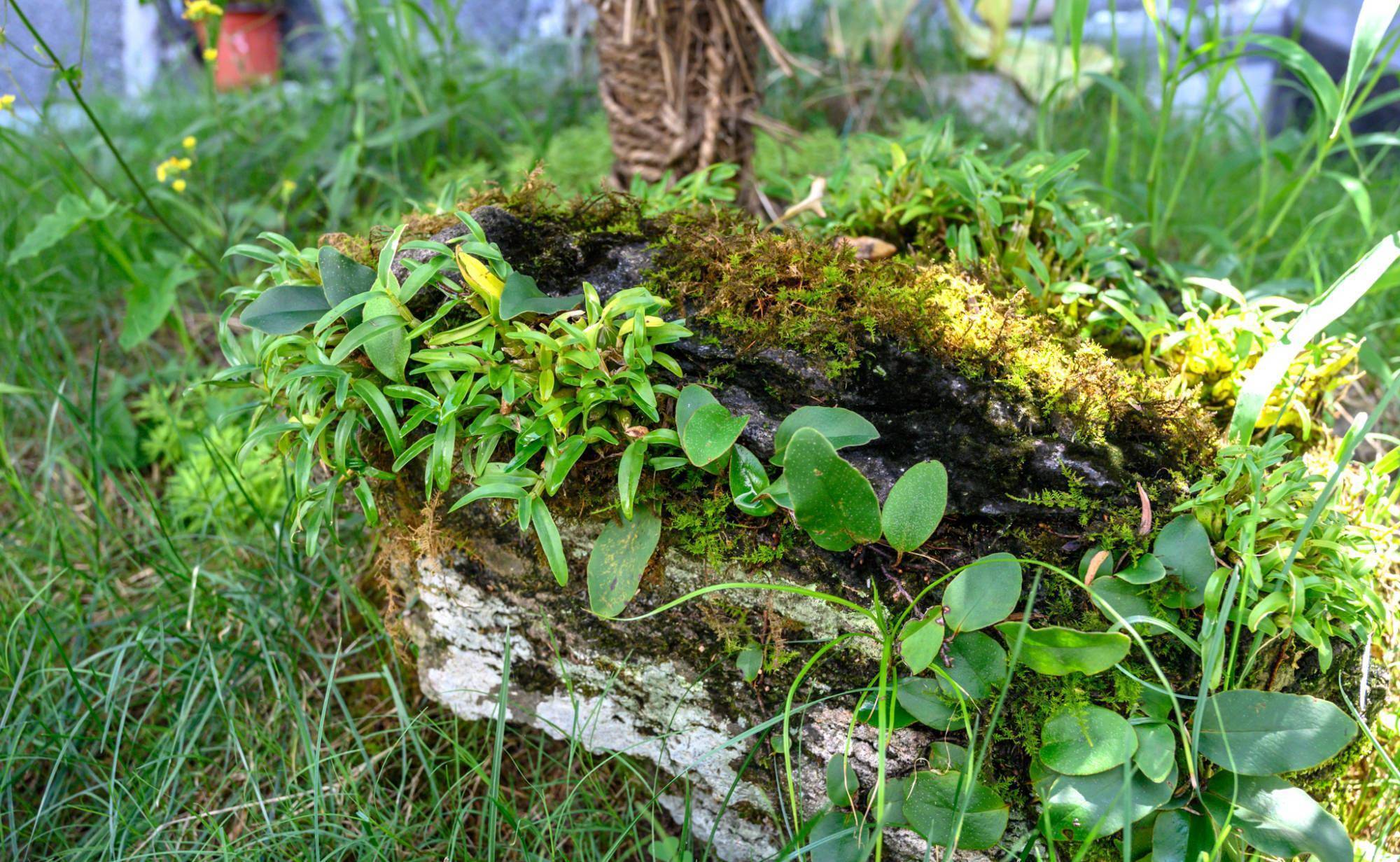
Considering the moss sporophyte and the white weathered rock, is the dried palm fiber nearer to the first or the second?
the moss sporophyte

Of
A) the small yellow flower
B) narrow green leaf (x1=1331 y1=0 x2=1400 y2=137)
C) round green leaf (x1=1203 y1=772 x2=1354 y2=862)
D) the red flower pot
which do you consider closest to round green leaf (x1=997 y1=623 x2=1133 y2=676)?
round green leaf (x1=1203 y1=772 x2=1354 y2=862)

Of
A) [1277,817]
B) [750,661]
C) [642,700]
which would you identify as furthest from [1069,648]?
[642,700]

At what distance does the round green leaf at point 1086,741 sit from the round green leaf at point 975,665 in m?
0.10

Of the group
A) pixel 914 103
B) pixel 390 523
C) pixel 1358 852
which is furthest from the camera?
pixel 914 103

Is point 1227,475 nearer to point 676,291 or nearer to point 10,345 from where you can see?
point 676,291

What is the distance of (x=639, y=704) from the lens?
143 cm

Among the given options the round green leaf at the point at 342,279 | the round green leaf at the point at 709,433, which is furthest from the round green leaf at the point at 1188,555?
the round green leaf at the point at 342,279

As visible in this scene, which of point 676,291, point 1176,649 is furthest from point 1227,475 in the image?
point 676,291

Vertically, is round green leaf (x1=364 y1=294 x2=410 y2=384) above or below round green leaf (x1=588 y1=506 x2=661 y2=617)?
above

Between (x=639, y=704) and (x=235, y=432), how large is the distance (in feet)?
4.99

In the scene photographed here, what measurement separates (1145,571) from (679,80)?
1.89 meters

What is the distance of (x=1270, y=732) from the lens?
3.69 feet

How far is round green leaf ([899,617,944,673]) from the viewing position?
1118 millimetres

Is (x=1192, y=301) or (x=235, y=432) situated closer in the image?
(x=1192, y=301)
